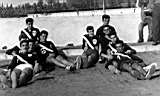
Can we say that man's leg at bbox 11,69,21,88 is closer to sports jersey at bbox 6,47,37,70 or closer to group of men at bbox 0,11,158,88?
Result: group of men at bbox 0,11,158,88

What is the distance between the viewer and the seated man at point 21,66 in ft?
25.4

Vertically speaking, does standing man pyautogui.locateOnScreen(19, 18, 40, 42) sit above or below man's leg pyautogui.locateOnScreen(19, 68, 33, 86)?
above

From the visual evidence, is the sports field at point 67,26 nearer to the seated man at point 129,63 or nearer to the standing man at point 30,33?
the standing man at point 30,33

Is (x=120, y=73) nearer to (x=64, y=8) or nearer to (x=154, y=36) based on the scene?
(x=154, y=36)

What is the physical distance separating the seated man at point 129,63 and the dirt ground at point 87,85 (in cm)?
14

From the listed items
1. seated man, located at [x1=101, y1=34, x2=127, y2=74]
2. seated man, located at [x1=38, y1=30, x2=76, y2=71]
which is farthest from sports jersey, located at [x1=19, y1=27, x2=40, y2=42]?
seated man, located at [x1=101, y1=34, x2=127, y2=74]

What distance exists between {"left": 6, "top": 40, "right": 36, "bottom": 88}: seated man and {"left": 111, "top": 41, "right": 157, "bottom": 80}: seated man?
2.05 metres

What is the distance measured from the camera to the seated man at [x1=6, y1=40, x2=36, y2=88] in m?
7.74

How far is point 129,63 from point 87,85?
3.99 ft

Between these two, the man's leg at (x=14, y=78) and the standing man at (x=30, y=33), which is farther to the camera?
the standing man at (x=30, y=33)

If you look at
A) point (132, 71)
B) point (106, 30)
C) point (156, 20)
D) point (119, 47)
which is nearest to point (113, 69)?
point (119, 47)

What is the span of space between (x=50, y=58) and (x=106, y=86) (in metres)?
2.33

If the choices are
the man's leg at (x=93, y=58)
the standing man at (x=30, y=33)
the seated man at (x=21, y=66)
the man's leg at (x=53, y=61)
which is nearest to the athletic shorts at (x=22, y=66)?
the seated man at (x=21, y=66)

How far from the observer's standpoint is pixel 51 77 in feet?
28.8
